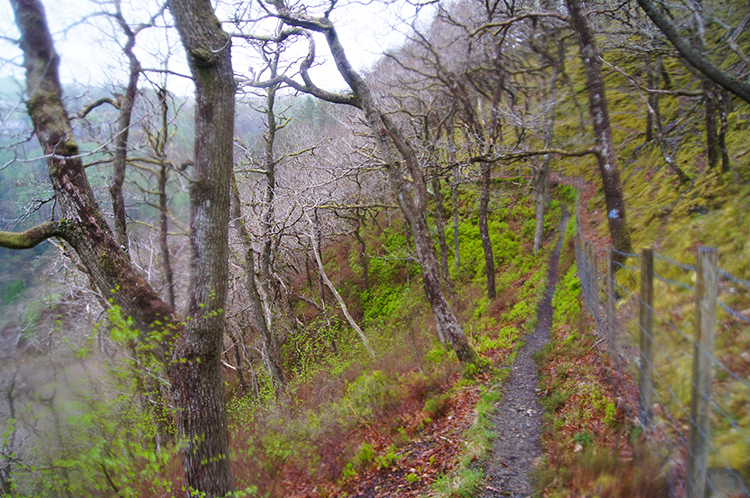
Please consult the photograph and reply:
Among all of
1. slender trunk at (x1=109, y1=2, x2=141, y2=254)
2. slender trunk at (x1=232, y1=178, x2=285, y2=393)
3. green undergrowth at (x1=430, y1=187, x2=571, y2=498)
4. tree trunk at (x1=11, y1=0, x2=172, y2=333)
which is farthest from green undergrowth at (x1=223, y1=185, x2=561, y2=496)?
slender trunk at (x1=109, y1=2, x2=141, y2=254)

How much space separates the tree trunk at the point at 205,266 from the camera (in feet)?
15.3

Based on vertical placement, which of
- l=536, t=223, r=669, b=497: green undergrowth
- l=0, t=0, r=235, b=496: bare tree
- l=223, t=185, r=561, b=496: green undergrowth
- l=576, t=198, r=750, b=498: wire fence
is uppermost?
l=0, t=0, r=235, b=496: bare tree

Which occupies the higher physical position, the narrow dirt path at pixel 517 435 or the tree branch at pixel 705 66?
the tree branch at pixel 705 66

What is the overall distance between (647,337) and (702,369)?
1.20 m

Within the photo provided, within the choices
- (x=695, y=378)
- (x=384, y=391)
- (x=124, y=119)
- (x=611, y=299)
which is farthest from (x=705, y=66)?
(x=124, y=119)

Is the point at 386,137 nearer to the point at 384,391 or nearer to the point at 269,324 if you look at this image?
the point at 384,391

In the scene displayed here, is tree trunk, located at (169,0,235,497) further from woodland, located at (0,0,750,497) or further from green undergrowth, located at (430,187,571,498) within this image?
green undergrowth, located at (430,187,571,498)

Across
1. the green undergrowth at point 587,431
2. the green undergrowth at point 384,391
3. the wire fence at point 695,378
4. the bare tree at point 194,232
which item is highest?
the bare tree at point 194,232

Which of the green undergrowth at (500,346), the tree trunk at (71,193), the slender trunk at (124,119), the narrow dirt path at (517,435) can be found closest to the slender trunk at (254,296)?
Answer: the slender trunk at (124,119)

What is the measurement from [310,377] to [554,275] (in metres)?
9.76

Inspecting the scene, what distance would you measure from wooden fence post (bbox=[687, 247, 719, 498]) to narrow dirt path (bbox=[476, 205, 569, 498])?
2173 millimetres

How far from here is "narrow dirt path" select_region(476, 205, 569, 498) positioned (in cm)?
447

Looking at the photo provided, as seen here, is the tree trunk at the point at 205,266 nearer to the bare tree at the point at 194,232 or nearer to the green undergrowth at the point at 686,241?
the bare tree at the point at 194,232

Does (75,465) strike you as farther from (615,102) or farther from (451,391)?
(615,102)
